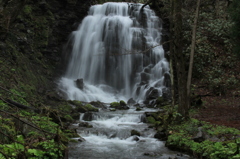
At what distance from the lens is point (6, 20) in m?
9.99

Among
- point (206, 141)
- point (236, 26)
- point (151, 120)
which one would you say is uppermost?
point (236, 26)

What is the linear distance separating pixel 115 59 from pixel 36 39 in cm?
791

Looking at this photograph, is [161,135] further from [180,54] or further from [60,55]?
[60,55]

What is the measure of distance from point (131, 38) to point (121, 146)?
16.9 meters

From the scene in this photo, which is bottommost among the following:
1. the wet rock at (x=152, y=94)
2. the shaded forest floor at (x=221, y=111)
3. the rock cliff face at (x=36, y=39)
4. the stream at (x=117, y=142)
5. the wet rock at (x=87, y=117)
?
the stream at (x=117, y=142)

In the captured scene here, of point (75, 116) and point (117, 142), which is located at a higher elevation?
point (75, 116)

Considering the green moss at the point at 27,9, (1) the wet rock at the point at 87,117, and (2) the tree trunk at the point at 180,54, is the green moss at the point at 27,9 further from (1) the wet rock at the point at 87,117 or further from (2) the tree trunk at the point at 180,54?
(2) the tree trunk at the point at 180,54

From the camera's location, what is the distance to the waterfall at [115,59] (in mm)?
21141

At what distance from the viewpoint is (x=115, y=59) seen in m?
23.4

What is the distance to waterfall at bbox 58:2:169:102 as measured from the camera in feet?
69.4

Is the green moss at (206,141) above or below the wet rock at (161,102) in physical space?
below

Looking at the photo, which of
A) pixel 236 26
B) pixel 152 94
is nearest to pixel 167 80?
pixel 152 94

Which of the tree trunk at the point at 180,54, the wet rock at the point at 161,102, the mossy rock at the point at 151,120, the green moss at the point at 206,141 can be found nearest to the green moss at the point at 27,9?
the wet rock at the point at 161,102

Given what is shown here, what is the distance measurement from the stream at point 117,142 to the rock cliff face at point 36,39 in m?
3.86
